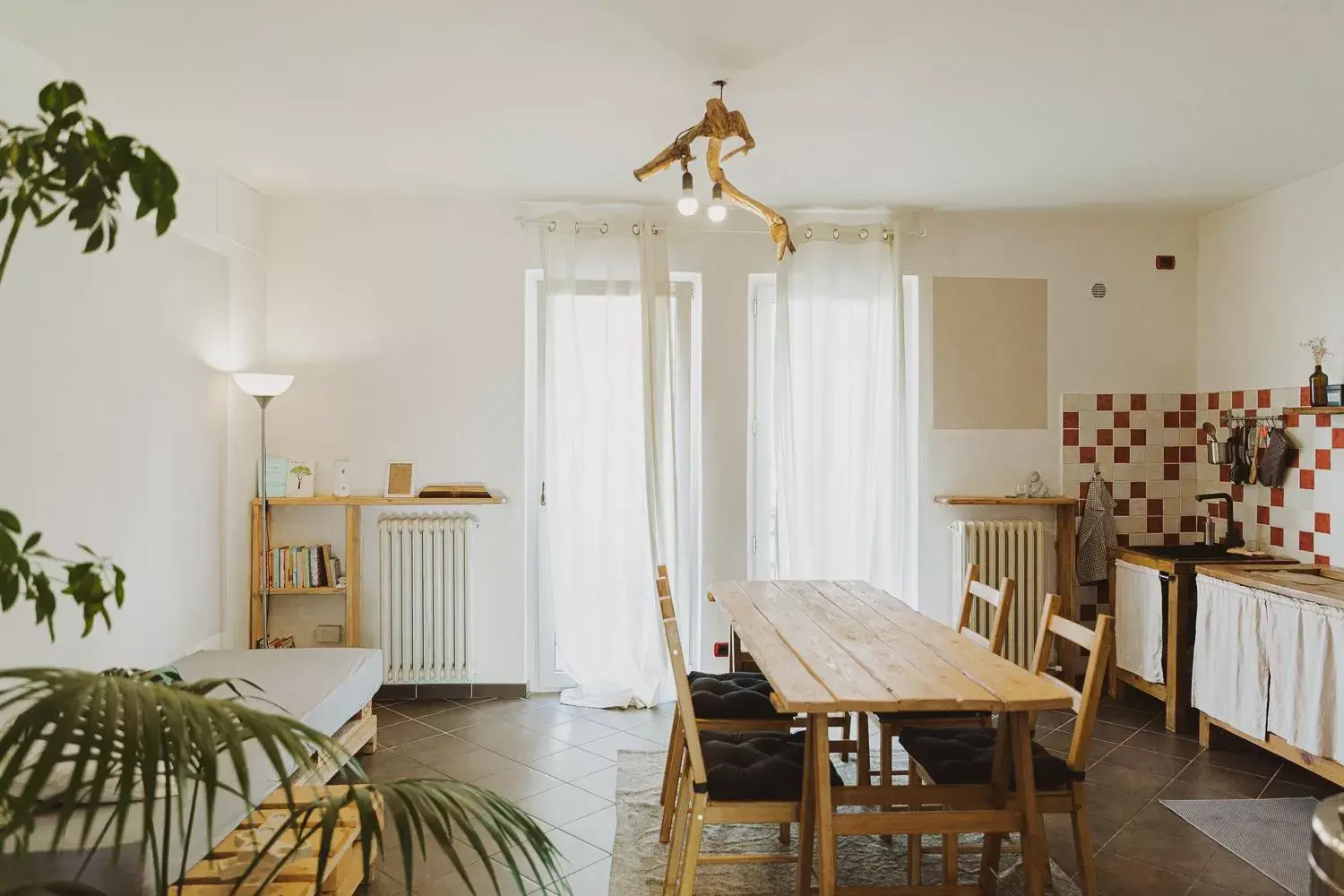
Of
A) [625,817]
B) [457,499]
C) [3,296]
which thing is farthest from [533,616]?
[3,296]

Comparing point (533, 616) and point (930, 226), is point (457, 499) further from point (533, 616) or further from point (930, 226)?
point (930, 226)

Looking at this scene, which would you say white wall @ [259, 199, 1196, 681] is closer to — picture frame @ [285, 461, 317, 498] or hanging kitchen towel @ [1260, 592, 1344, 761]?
picture frame @ [285, 461, 317, 498]

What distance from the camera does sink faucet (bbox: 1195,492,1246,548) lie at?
4.78 m

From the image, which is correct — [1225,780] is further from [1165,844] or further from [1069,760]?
[1069,760]

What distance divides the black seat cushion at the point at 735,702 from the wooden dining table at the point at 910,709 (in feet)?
1.01

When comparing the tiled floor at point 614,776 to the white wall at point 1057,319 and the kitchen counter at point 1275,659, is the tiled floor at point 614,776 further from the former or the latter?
the white wall at point 1057,319

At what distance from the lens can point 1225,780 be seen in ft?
12.5

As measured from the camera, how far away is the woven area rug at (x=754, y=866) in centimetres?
287

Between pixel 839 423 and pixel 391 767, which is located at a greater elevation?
pixel 839 423

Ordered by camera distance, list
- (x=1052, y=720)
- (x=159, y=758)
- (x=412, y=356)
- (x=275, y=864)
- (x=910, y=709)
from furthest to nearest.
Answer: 1. (x=412, y=356)
2. (x=1052, y=720)
3. (x=275, y=864)
4. (x=910, y=709)
5. (x=159, y=758)

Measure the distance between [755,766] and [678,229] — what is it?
3.21 meters

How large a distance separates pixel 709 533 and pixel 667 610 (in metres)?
2.31

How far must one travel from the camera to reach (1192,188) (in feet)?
15.1

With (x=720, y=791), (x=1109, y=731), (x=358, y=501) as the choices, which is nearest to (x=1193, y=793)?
(x=1109, y=731)
